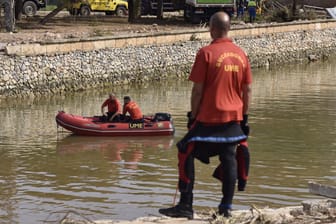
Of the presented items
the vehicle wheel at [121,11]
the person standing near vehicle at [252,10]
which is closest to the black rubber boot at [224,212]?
the person standing near vehicle at [252,10]

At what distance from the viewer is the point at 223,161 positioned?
7.83m

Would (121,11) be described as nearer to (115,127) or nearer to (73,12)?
(73,12)

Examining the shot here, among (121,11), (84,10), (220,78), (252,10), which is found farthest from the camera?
(121,11)

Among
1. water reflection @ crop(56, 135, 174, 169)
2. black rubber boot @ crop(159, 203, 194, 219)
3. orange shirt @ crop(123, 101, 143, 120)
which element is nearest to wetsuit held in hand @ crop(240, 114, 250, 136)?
black rubber boot @ crop(159, 203, 194, 219)

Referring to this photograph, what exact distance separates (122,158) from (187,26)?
80.9 feet

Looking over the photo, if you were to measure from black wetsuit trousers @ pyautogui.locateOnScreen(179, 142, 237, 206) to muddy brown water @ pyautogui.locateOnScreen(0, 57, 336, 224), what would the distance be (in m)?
3.96

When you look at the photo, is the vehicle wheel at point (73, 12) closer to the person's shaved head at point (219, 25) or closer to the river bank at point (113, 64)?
the river bank at point (113, 64)

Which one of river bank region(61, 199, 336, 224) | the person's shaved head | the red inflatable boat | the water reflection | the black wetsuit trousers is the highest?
the person's shaved head

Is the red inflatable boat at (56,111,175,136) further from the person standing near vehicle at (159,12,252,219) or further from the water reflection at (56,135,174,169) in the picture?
the person standing near vehicle at (159,12,252,219)

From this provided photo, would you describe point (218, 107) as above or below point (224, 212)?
above

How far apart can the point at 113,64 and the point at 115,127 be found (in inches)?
436

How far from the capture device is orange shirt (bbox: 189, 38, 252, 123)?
766 cm

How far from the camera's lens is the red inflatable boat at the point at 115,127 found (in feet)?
67.8

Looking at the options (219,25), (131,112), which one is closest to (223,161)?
(219,25)
